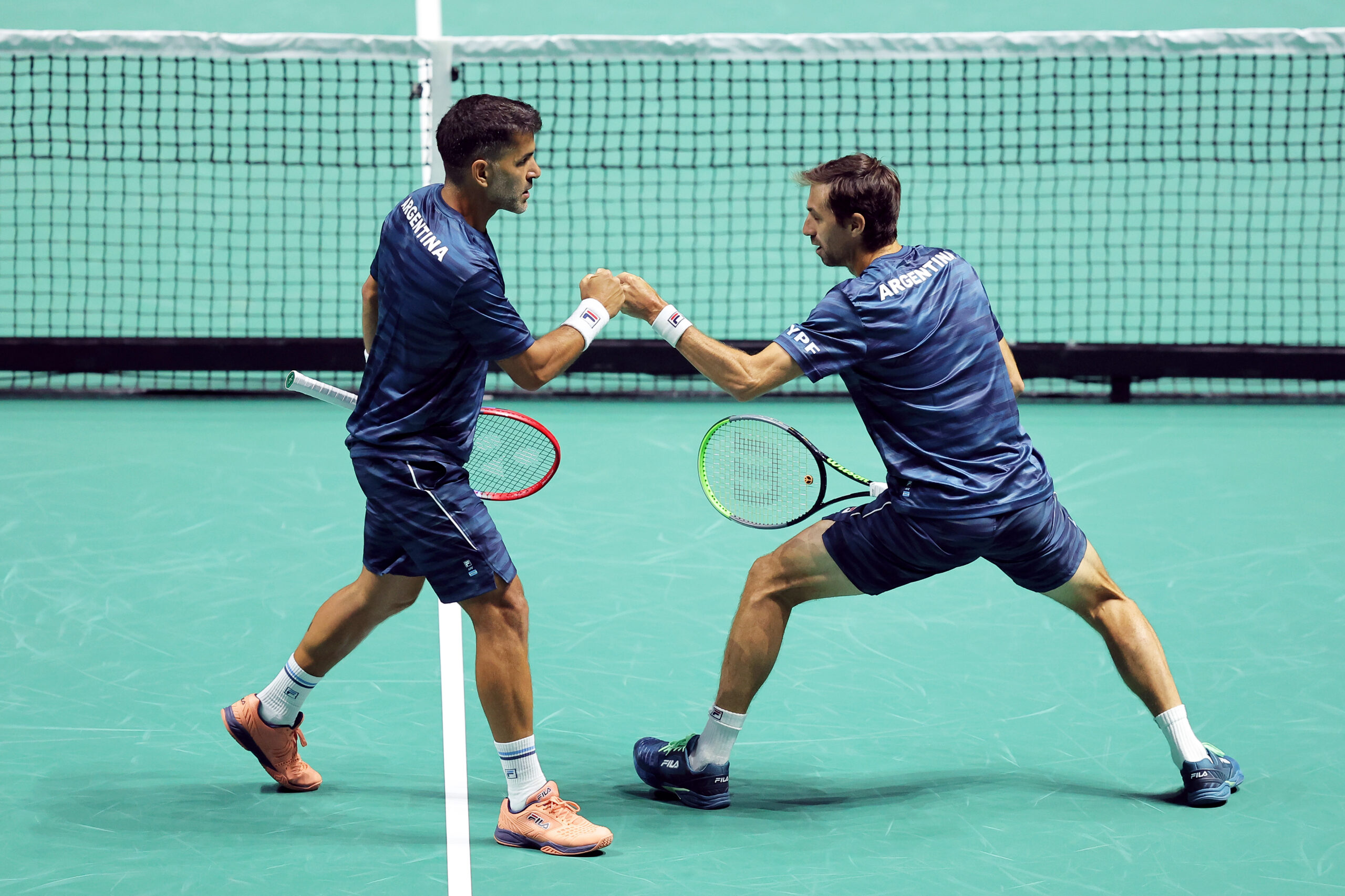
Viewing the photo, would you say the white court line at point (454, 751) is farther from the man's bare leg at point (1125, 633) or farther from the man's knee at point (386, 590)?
the man's bare leg at point (1125, 633)

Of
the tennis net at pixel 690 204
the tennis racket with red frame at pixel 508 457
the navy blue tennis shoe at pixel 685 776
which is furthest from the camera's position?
the tennis net at pixel 690 204

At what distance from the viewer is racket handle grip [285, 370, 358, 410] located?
4.41 m

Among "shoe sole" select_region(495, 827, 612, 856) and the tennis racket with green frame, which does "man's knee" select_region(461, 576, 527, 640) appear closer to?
"shoe sole" select_region(495, 827, 612, 856)

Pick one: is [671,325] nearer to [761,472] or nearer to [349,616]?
[761,472]

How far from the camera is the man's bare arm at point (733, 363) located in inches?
165

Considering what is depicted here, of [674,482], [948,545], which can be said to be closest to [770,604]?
[948,545]

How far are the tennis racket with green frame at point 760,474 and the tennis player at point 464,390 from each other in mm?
778

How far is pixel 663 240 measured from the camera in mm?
10859

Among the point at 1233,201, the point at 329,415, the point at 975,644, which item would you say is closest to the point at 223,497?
the point at 329,415

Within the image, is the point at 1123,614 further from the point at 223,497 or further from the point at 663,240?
the point at 663,240

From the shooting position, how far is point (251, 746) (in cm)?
436

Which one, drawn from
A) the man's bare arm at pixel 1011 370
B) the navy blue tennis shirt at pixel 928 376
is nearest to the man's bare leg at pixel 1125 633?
the navy blue tennis shirt at pixel 928 376

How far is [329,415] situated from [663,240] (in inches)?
124

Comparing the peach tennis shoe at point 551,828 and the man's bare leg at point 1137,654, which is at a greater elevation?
the man's bare leg at point 1137,654
